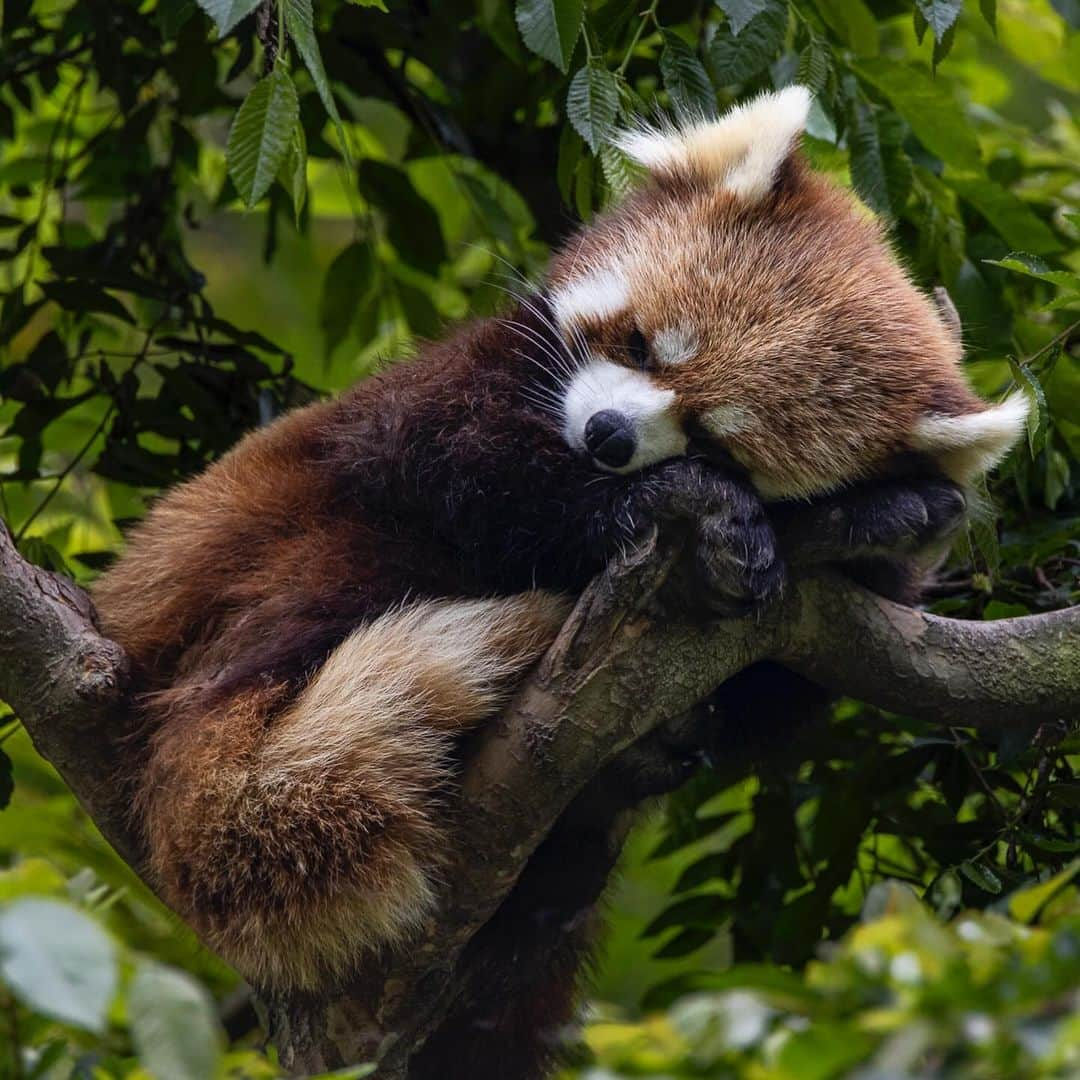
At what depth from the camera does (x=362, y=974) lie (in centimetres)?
283

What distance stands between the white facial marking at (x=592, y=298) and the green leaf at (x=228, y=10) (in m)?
1.20

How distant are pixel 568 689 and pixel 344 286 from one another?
8.27ft

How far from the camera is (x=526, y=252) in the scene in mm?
4699

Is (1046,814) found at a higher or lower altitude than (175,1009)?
lower

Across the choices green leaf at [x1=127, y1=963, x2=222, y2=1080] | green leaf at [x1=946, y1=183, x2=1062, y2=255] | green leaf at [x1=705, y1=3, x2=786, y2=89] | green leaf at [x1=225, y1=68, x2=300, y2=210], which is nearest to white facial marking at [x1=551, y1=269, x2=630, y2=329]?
green leaf at [x1=705, y1=3, x2=786, y2=89]

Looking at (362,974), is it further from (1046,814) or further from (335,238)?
(335,238)

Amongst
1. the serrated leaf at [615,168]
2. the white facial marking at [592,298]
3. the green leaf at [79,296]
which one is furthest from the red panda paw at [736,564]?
the green leaf at [79,296]

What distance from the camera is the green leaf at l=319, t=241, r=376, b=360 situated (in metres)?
4.79

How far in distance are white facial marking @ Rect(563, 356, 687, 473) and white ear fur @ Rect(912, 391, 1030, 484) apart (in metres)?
0.52

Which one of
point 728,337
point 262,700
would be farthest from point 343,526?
point 728,337

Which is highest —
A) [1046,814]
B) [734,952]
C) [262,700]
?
[262,700]

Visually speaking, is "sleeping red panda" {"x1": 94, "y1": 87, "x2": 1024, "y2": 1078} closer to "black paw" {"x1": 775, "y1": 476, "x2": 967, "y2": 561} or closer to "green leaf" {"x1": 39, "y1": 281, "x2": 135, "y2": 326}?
"black paw" {"x1": 775, "y1": 476, "x2": 967, "y2": 561}

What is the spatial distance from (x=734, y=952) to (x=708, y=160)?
216 cm

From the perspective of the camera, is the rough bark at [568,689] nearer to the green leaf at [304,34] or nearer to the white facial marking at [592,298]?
the white facial marking at [592,298]
